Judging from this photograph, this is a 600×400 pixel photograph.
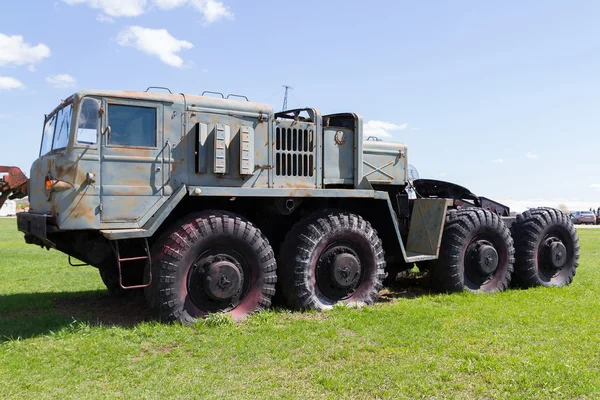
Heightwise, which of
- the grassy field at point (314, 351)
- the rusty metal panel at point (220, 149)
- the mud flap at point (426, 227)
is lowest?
the grassy field at point (314, 351)

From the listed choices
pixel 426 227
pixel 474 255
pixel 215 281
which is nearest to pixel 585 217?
pixel 474 255

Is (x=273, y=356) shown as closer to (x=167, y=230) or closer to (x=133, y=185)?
(x=167, y=230)

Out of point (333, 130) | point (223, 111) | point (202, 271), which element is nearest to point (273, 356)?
point (202, 271)

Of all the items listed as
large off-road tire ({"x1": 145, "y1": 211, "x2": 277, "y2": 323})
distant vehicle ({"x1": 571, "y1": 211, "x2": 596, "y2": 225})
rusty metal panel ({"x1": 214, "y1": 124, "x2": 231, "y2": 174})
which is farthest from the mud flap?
distant vehicle ({"x1": 571, "y1": 211, "x2": 596, "y2": 225})

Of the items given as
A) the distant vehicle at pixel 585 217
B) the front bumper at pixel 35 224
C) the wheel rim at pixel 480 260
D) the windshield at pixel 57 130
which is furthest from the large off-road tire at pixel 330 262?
the distant vehicle at pixel 585 217

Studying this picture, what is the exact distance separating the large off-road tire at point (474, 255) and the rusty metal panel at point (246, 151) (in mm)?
3961

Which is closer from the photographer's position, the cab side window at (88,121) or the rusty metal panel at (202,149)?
the cab side window at (88,121)

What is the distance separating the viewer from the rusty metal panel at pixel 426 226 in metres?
9.70

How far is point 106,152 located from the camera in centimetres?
714

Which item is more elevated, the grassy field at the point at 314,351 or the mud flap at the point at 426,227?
the mud flap at the point at 426,227

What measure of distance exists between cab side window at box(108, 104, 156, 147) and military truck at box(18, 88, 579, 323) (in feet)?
0.04

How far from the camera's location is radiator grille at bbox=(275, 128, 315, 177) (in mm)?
8516

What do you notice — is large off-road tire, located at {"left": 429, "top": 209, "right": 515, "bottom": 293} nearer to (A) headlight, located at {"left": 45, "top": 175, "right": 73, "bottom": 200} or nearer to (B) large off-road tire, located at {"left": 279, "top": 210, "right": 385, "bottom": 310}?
(B) large off-road tire, located at {"left": 279, "top": 210, "right": 385, "bottom": 310}

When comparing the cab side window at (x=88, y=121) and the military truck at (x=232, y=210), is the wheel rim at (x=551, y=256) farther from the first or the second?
the cab side window at (x=88, y=121)
